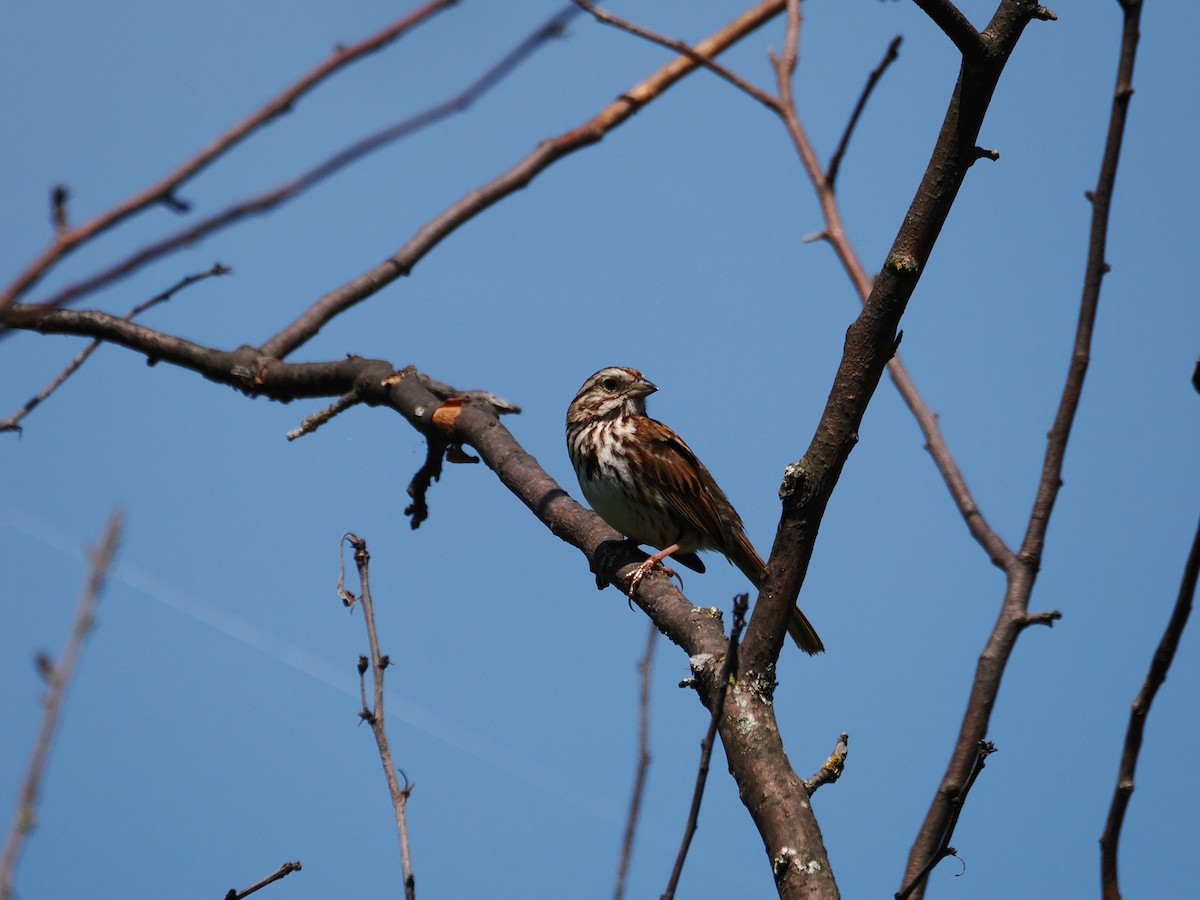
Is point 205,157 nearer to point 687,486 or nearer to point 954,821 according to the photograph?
point 954,821

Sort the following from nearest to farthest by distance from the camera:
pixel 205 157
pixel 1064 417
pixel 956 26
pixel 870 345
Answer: pixel 205 157
pixel 956 26
pixel 870 345
pixel 1064 417

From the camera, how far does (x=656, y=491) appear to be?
218 inches

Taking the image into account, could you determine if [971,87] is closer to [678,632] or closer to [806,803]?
[806,803]

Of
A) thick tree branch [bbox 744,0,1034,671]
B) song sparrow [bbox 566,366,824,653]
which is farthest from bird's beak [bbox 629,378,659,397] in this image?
thick tree branch [bbox 744,0,1034,671]

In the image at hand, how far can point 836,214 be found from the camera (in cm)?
489

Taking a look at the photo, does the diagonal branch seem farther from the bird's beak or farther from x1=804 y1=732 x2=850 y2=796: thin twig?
x1=804 y1=732 x2=850 y2=796: thin twig

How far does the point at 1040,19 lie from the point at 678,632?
174 centimetres

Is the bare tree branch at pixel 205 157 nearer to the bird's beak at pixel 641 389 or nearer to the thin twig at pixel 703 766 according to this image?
the thin twig at pixel 703 766

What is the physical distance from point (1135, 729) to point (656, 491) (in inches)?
141

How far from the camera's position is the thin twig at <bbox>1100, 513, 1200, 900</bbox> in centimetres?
194

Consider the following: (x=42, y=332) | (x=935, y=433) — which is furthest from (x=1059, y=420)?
(x=42, y=332)

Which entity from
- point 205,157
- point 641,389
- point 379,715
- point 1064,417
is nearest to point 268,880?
point 379,715

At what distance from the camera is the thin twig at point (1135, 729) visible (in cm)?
194

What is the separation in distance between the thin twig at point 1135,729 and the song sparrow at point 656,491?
10.2ft
